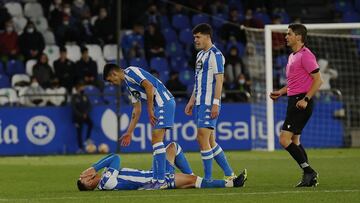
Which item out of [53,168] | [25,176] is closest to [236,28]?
[53,168]

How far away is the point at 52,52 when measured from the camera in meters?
28.5

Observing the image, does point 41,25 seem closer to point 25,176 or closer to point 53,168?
point 53,168

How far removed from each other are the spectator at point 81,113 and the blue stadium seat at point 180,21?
5.48 m

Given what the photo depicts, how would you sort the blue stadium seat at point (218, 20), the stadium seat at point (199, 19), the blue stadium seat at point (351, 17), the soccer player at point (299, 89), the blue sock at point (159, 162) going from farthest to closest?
the blue stadium seat at point (351, 17) → the stadium seat at point (199, 19) → the blue stadium seat at point (218, 20) → the soccer player at point (299, 89) → the blue sock at point (159, 162)

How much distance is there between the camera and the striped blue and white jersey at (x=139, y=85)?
13224mm

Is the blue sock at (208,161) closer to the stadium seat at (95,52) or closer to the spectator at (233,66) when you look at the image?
the spectator at (233,66)

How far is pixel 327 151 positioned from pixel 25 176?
30.1 feet

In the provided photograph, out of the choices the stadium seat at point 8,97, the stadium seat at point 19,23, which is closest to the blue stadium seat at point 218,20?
the stadium seat at point 19,23

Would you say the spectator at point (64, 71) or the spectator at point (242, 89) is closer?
the spectator at point (242, 89)

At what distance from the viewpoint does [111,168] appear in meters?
13.2

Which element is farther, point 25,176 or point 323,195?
point 25,176

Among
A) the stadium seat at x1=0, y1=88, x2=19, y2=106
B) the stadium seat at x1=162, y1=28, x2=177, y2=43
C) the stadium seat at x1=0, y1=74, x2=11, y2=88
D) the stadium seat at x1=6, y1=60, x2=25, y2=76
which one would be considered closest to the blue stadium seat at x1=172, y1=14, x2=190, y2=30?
the stadium seat at x1=162, y1=28, x2=177, y2=43

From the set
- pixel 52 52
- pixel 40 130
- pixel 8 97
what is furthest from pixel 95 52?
pixel 40 130

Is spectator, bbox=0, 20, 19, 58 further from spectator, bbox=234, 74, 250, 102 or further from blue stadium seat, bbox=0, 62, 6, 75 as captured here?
spectator, bbox=234, 74, 250, 102
